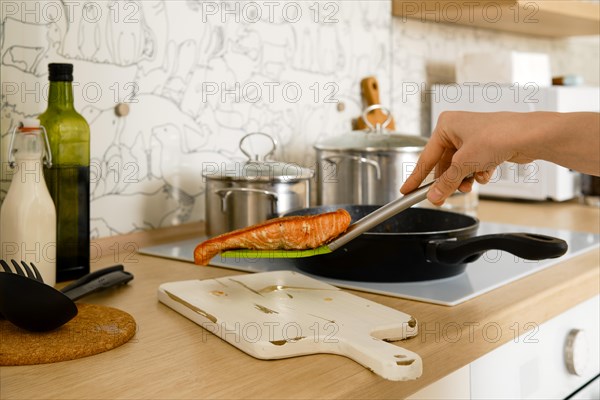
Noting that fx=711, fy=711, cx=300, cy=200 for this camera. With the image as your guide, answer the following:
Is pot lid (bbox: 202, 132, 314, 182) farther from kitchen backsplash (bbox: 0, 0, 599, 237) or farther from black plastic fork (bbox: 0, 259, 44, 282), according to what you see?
black plastic fork (bbox: 0, 259, 44, 282)

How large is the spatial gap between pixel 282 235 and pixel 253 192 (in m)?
0.34

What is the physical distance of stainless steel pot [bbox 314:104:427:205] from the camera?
141cm

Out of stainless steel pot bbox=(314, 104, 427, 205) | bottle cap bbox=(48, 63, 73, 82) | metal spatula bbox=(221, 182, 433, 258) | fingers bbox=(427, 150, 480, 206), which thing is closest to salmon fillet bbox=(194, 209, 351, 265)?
metal spatula bbox=(221, 182, 433, 258)

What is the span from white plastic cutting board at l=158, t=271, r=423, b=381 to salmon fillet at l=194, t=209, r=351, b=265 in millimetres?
61

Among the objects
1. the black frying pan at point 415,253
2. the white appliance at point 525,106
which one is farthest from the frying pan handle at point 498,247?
the white appliance at point 525,106

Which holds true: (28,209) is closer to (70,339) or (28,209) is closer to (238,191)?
(70,339)

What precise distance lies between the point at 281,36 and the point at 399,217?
56cm

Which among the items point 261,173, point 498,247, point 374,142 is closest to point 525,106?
point 374,142

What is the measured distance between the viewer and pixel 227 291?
0.91m

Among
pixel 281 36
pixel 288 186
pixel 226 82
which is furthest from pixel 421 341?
pixel 281 36

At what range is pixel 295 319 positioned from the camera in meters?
0.79

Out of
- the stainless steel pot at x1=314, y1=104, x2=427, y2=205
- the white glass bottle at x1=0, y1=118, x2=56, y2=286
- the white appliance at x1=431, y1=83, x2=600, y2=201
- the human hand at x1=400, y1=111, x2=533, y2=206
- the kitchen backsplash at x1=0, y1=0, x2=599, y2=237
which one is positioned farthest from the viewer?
the white appliance at x1=431, y1=83, x2=600, y2=201

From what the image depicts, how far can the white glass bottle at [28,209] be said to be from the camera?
934 millimetres

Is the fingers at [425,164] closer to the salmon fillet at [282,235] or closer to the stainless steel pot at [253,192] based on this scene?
the salmon fillet at [282,235]
